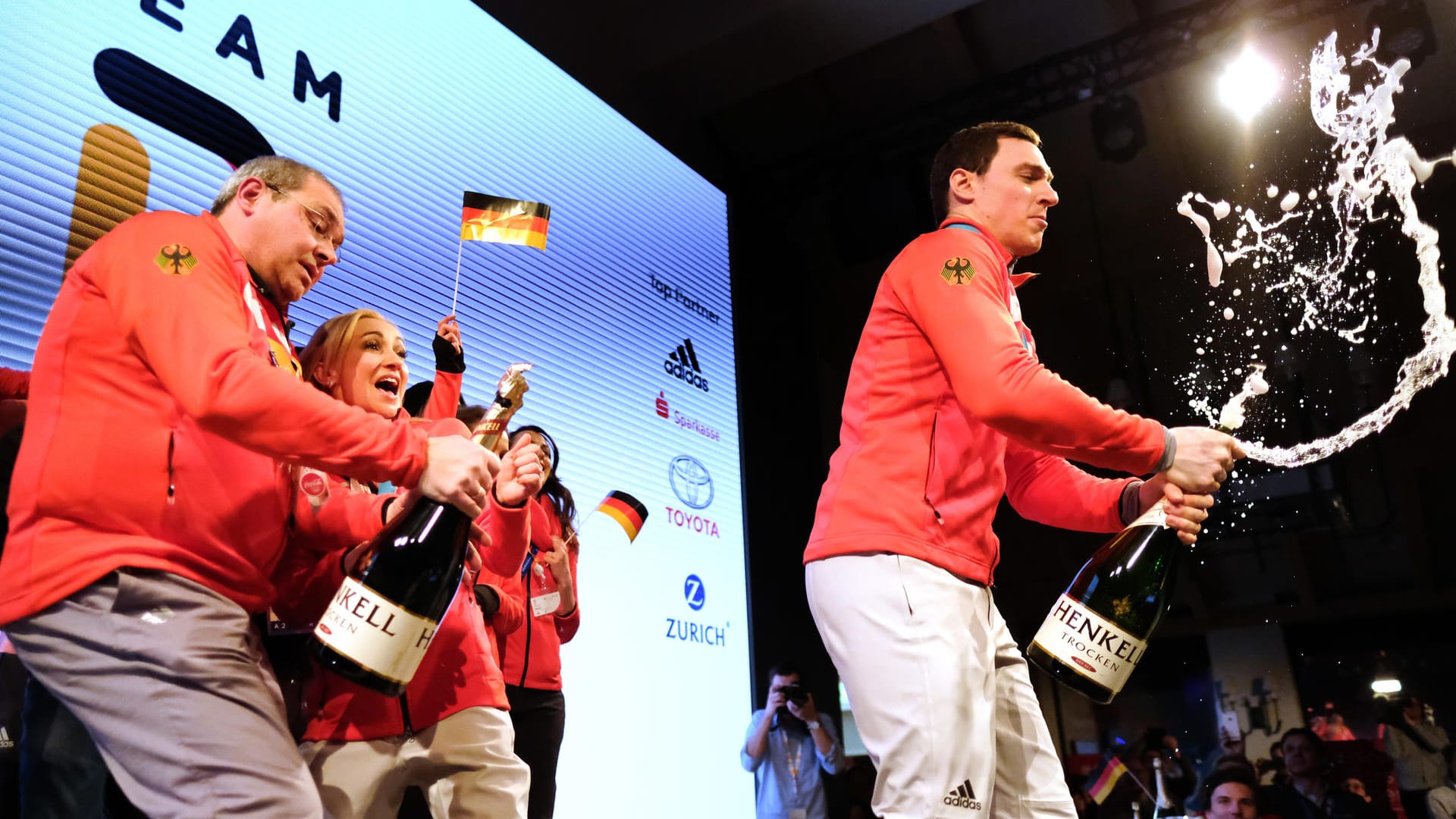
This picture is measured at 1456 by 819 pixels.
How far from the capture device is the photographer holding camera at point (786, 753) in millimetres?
4840

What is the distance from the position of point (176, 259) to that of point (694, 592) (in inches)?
138

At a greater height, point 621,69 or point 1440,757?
point 621,69

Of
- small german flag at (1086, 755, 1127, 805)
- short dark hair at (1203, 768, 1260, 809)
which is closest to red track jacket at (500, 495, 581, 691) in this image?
small german flag at (1086, 755, 1127, 805)

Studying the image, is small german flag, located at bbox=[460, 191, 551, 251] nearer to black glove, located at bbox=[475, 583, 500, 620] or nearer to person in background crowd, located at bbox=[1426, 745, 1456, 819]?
black glove, located at bbox=[475, 583, 500, 620]

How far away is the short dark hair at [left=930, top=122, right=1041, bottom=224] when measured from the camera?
2.00 metres

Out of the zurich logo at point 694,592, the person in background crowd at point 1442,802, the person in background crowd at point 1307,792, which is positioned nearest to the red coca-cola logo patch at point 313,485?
the zurich logo at point 694,592

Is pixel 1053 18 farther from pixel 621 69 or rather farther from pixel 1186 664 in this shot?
pixel 1186 664

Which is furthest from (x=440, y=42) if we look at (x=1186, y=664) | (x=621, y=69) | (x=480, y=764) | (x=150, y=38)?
(x=1186, y=664)

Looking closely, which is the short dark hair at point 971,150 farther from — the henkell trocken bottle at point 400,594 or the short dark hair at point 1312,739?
the short dark hair at point 1312,739

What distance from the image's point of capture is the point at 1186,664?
8.05 meters

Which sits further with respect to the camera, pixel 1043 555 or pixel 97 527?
pixel 1043 555

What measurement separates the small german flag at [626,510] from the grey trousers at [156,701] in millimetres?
2607

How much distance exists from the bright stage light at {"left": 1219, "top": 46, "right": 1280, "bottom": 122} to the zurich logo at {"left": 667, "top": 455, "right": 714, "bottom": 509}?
11.8 feet

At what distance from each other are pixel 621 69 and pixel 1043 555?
180 inches
